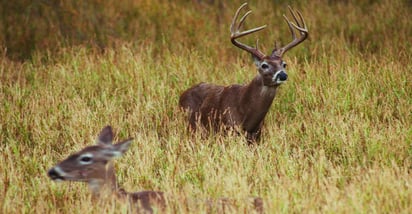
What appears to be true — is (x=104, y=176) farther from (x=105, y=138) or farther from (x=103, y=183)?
(x=105, y=138)

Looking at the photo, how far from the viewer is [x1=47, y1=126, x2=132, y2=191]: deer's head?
5.74 metres

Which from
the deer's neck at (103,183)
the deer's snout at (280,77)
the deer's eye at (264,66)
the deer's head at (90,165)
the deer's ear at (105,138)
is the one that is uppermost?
the deer's eye at (264,66)

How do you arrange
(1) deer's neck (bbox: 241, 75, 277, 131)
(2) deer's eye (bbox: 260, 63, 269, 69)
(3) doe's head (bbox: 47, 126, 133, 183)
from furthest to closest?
(1) deer's neck (bbox: 241, 75, 277, 131) < (2) deer's eye (bbox: 260, 63, 269, 69) < (3) doe's head (bbox: 47, 126, 133, 183)

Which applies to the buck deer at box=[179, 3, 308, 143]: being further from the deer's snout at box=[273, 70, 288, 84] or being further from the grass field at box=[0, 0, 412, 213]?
the grass field at box=[0, 0, 412, 213]

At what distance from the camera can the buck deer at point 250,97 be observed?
880cm

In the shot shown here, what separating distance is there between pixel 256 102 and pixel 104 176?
3.33 m

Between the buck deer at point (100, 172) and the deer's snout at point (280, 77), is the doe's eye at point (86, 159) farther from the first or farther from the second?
the deer's snout at point (280, 77)

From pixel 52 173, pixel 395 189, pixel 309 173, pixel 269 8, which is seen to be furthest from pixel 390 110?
pixel 269 8

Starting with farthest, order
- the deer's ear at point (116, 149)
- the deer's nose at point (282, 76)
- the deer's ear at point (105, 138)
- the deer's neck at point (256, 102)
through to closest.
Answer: the deer's neck at point (256, 102) < the deer's nose at point (282, 76) < the deer's ear at point (105, 138) < the deer's ear at point (116, 149)

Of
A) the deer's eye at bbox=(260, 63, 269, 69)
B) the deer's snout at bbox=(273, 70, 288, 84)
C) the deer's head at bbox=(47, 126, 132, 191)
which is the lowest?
the deer's head at bbox=(47, 126, 132, 191)

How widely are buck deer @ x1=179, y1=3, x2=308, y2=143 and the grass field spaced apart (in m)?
0.22

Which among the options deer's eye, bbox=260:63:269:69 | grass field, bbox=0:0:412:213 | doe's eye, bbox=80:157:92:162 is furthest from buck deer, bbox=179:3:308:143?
doe's eye, bbox=80:157:92:162

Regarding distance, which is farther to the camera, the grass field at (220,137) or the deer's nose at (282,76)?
Result: the deer's nose at (282,76)

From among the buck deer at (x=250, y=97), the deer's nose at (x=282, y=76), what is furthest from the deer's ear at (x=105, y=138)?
the deer's nose at (x=282, y=76)
